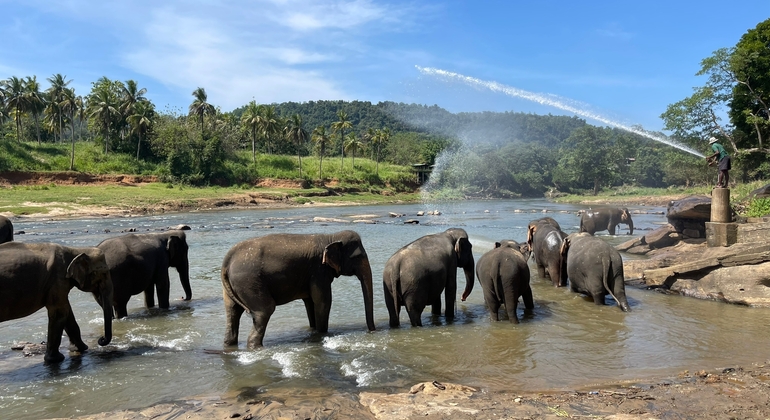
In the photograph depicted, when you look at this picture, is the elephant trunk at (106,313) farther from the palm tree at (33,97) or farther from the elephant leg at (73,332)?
the palm tree at (33,97)

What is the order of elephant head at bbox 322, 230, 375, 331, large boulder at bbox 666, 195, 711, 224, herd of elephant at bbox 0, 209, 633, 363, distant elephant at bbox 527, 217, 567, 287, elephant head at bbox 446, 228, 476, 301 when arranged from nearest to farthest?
herd of elephant at bbox 0, 209, 633, 363, elephant head at bbox 322, 230, 375, 331, elephant head at bbox 446, 228, 476, 301, distant elephant at bbox 527, 217, 567, 287, large boulder at bbox 666, 195, 711, 224

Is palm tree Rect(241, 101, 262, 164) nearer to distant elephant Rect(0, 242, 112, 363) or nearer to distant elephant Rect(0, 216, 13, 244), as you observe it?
distant elephant Rect(0, 216, 13, 244)

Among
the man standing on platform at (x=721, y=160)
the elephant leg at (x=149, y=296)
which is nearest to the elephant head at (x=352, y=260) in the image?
the elephant leg at (x=149, y=296)

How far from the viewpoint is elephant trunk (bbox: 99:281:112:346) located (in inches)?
297

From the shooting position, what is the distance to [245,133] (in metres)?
Answer: 91.2

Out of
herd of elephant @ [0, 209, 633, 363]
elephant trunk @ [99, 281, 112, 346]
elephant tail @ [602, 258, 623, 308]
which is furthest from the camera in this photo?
elephant tail @ [602, 258, 623, 308]

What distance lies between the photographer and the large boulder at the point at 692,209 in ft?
51.2

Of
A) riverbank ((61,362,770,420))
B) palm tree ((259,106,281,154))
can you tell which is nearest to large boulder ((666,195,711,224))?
riverbank ((61,362,770,420))

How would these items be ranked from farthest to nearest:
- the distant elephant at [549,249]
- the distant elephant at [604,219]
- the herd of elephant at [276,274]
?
1. the distant elephant at [604,219]
2. the distant elephant at [549,249]
3. the herd of elephant at [276,274]

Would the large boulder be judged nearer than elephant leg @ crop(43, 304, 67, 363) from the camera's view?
No

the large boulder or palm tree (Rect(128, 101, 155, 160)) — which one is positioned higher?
palm tree (Rect(128, 101, 155, 160))

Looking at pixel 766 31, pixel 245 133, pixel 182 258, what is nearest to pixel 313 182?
pixel 245 133

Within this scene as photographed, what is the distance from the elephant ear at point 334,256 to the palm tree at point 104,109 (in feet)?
212

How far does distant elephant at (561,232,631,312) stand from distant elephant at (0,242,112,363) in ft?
28.1
